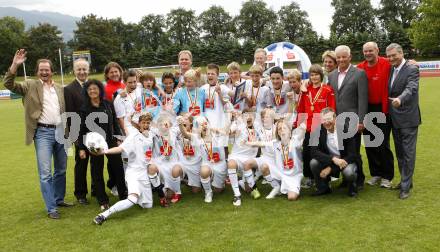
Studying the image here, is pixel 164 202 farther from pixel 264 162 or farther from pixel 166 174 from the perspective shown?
pixel 264 162

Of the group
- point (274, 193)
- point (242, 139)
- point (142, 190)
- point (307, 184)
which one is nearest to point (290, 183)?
point (274, 193)

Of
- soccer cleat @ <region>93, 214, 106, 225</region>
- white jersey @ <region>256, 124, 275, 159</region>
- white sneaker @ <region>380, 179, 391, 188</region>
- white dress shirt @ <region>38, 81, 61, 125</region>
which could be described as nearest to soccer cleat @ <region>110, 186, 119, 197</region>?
soccer cleat @ <region>93, 214, 106, 225</region>

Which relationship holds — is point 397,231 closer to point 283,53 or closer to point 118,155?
point 118,155

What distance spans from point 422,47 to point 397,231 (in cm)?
4734

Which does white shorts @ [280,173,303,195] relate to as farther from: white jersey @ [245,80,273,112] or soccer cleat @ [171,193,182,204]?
soccer cleat @ [171,193,182,204]

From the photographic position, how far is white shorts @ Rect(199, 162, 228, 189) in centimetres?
587

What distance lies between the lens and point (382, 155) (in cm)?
592

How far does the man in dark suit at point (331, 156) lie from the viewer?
5.41 meters

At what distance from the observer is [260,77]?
6293 mm

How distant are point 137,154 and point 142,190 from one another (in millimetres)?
478

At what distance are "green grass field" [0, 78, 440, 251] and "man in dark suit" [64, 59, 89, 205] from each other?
0.24m

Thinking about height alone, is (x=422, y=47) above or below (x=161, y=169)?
above

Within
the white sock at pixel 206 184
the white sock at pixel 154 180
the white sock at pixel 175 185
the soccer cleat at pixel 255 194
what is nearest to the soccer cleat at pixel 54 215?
the white sock at pixel 154 180

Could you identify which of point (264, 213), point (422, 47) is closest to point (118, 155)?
point (264, 213)
